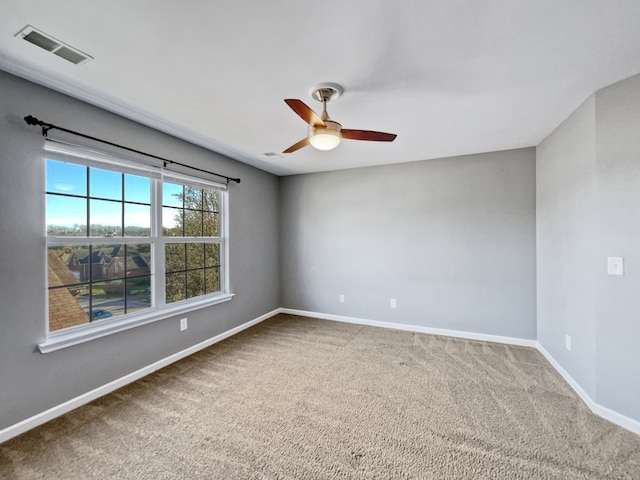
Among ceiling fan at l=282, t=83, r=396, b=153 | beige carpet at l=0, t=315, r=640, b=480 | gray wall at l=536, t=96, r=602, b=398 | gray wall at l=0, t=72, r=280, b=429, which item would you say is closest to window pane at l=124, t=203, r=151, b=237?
gray wall at l=0, t=72, r=280, b=429

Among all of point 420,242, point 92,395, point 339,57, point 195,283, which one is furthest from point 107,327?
point 420,242

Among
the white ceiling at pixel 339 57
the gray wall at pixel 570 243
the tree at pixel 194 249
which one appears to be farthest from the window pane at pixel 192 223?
the gray wall at pixel 570 243

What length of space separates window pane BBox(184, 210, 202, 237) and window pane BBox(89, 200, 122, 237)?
30.5 inches

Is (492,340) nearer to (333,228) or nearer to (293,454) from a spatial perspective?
(333,228)

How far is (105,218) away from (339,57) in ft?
7.97

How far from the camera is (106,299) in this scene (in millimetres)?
2582

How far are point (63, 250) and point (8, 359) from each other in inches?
32.3

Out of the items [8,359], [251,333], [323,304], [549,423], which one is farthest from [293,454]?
[323,304]

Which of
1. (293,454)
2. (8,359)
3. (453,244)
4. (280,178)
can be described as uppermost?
(280,178)

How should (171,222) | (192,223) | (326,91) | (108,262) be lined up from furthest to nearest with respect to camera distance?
(192,223)
(171,222)
(108,262)
(326,91)

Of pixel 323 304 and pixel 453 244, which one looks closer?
pixel 453 244

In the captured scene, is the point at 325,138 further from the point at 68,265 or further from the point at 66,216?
the point at 68,265

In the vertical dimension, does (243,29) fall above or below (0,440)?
above

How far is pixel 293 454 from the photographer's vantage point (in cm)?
180
